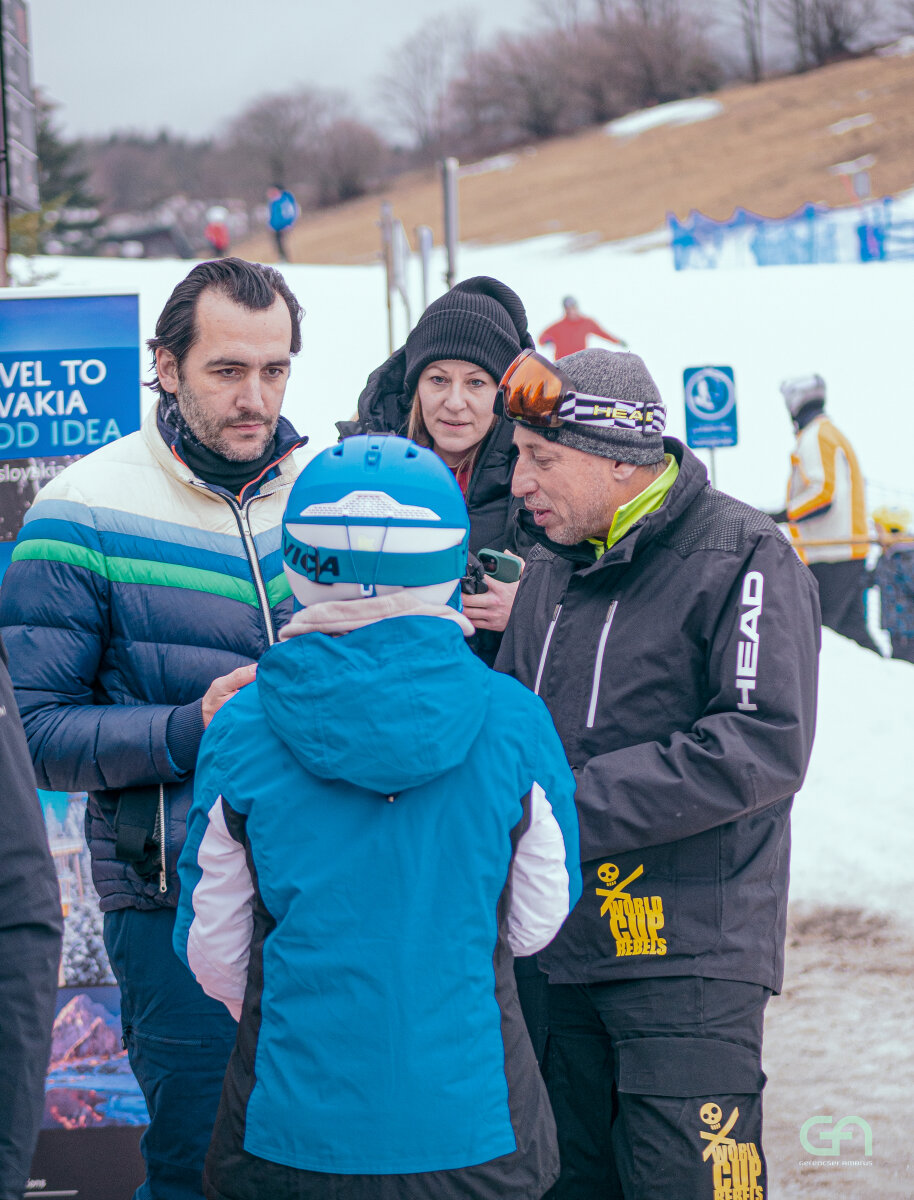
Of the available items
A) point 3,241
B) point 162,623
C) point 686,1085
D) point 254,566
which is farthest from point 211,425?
point 3,241

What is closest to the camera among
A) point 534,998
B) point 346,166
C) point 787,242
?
point 534,998

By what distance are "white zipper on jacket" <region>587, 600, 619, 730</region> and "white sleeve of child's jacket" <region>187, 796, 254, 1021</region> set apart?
0.74m

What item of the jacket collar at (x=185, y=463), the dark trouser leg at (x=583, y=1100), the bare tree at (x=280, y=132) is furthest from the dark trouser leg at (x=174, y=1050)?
the bare tree at (x=280, y=132)

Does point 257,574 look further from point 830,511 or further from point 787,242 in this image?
point 787,242

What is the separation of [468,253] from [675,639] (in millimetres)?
26258

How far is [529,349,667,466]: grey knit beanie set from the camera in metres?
2.11

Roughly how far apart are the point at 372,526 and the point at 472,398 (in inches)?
51.4

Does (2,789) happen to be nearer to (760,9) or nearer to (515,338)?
(515,338)

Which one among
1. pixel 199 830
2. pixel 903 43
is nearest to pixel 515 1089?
pixel 199 830

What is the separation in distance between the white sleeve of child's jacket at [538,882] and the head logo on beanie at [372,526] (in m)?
0.32

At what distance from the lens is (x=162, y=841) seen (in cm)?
204

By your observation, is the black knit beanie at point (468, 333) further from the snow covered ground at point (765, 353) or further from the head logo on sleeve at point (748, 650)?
the snow covered ground at point (765, 353)

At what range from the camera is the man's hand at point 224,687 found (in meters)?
1.89

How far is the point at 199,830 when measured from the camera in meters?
1.58
